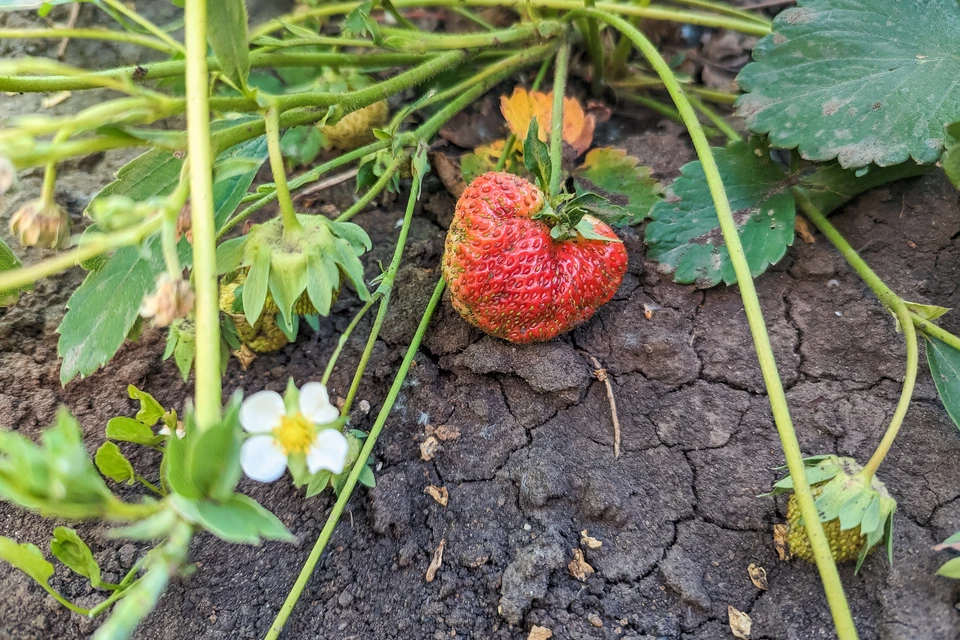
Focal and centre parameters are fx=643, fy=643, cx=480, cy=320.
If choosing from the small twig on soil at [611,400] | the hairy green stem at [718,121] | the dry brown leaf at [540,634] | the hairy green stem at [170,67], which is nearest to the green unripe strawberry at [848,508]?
the small twig on soil at [611,400]

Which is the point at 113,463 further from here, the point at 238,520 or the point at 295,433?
the point at 238,520

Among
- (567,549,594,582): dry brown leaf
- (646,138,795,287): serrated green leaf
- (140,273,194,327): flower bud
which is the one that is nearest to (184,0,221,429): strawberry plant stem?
(140,273,194,327): flower bud

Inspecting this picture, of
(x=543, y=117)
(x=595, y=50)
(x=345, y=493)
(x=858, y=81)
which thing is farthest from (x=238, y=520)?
(x=595, y=50)

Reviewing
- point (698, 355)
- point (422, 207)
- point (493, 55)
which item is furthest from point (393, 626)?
point (493, 55)

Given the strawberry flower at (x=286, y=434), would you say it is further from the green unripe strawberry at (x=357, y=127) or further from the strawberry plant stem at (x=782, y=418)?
the green unripe strawberry at (x=357, y=127)

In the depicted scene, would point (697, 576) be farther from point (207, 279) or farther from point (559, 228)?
point (207, 279)
